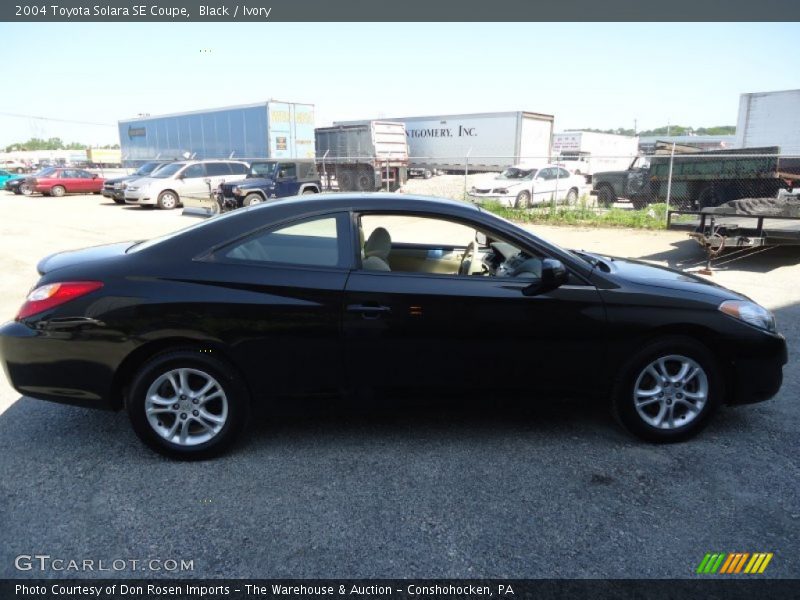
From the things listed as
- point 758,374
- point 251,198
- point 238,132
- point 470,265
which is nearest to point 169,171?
point 251,198

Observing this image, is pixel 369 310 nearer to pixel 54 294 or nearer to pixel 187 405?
pixel 187 405

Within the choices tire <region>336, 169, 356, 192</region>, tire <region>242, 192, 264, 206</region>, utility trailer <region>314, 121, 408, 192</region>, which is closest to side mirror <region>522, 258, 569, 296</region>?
tire <region>242, 192, 264, 206</region>

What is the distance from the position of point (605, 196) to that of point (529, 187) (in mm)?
2823

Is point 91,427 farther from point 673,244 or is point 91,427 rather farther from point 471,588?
point 673,244

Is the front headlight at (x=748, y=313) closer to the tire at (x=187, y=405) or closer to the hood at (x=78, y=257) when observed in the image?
the tire at (x=187, y=405)

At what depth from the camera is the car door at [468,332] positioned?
3404 millimetres

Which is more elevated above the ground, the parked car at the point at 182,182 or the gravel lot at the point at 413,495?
the parked car at the point at 182,182

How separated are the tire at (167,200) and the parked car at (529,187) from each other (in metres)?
10.5

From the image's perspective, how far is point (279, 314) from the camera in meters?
3.37

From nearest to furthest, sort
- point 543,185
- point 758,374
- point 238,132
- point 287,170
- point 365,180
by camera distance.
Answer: point 758,374 → point 543,185 → point 287,170 → point 365,180 → point 238,132

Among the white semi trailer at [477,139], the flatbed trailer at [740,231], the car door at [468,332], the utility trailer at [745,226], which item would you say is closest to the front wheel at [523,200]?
the utility trailer at [745,226]

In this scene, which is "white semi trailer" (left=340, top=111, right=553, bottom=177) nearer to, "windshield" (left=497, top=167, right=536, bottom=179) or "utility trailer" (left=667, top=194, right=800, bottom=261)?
"windshield" (left=497, top=167, right=536, bottom=179)

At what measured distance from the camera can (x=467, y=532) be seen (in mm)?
2820

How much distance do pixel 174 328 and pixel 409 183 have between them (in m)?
27.4
